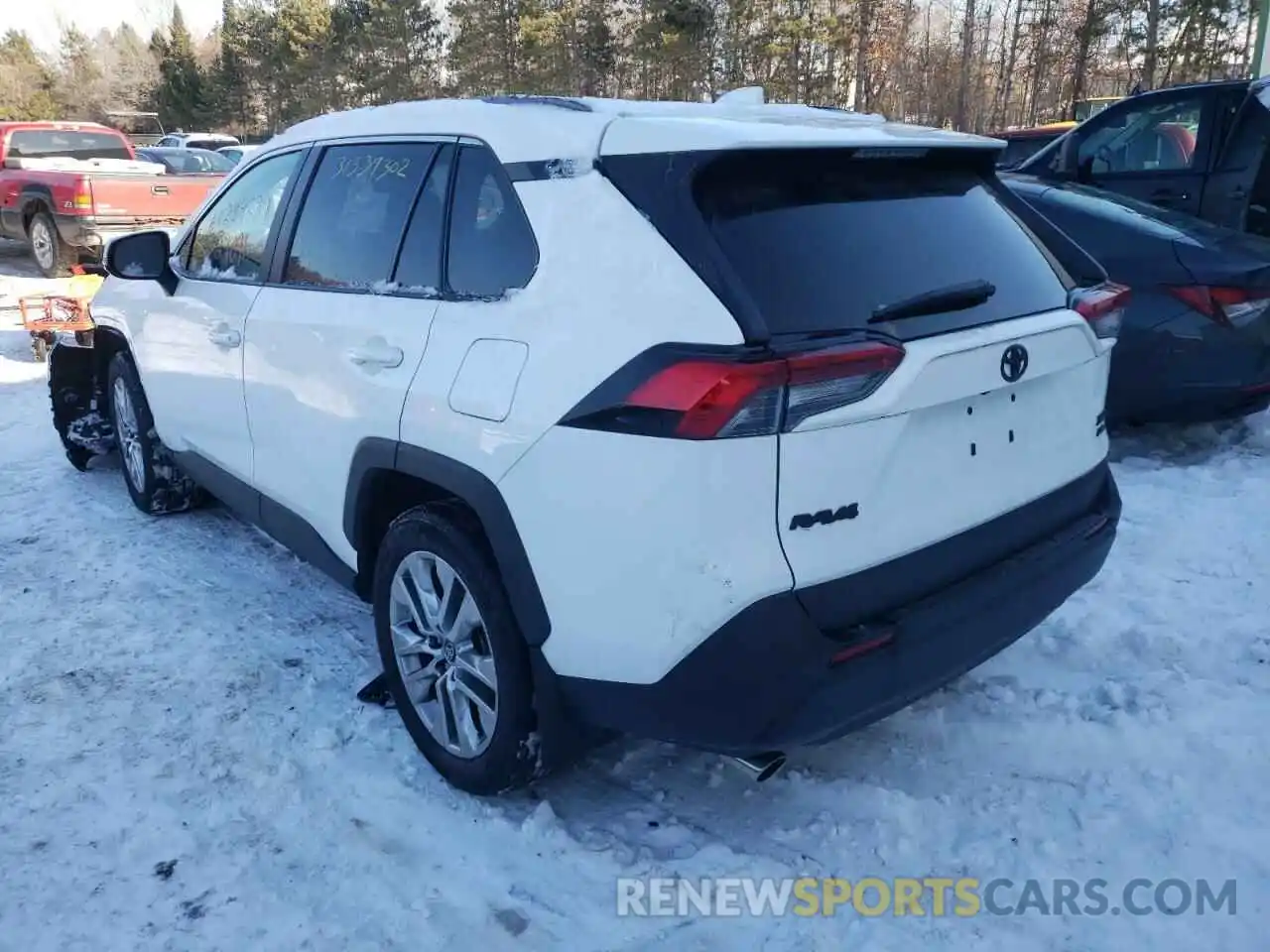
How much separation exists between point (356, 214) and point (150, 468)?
90.7 inches

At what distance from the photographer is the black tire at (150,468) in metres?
4.80

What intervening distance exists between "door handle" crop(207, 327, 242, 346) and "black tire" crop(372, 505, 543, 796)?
3.94 ft

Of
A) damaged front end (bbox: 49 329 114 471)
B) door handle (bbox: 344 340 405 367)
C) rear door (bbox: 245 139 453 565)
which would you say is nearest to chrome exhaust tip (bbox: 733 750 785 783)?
rear door (bbox: 245 139 453 565)

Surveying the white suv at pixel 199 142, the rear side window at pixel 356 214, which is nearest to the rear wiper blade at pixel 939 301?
the rear side window at pixel 356 214

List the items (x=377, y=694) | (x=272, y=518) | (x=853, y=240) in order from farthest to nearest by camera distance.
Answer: (x=272, y=518), (x=377, y=694), (x=853, y=240)

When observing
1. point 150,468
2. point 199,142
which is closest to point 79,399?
point 150,468

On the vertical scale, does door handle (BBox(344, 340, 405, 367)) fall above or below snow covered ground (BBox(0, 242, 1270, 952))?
above

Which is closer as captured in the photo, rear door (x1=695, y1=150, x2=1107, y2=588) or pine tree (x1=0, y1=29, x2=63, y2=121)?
rear door (x1=695, y1=150, x2=1107, y2=588)

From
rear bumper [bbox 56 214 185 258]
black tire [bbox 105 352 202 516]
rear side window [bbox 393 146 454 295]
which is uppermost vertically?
rear side window [bbox 393 146 454 295]

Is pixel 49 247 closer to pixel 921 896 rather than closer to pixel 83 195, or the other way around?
pixel 83 195

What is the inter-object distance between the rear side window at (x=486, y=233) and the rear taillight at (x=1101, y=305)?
59.1 inches

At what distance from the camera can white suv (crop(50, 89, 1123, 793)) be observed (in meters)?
2.12

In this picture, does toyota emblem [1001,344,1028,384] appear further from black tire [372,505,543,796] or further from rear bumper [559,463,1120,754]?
black tire [372,505,543,796]

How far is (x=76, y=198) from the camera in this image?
38.9 ft
